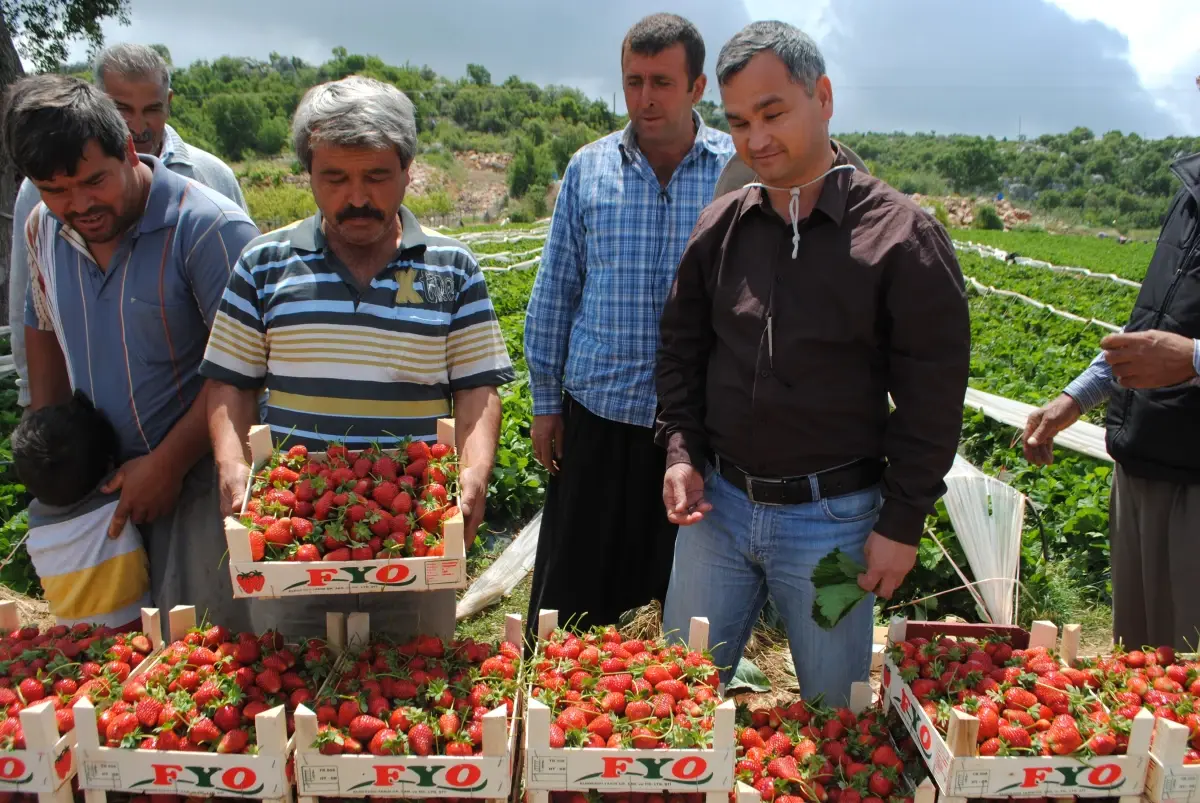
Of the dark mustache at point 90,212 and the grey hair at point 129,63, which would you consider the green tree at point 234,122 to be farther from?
the dark mustache at point 90,212

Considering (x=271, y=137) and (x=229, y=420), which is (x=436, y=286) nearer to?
(x=229, y=420)

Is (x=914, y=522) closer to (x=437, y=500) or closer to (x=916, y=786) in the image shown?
(x=916, y=786)

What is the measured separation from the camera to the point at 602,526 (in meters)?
3.68

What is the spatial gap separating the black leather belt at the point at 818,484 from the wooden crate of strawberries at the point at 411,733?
845mm

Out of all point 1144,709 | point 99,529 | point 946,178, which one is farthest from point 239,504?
point 946,178

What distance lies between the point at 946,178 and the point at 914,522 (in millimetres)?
125737

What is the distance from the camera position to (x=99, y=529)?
2762mm

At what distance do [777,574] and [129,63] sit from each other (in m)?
3.74

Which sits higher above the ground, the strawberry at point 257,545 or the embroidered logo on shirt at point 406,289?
the embroidered logo on shirt at point 406,289

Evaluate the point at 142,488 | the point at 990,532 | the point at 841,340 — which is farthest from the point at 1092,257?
the point at 142,488

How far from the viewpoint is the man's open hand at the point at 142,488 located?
2736 millimetres

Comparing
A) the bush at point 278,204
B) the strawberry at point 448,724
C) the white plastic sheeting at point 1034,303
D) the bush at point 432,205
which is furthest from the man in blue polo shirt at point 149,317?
the bush at point 432,205

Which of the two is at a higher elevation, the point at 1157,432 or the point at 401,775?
the point at 1157,432

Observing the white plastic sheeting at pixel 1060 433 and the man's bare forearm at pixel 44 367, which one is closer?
the man's bare forearm at pixel 44 367
